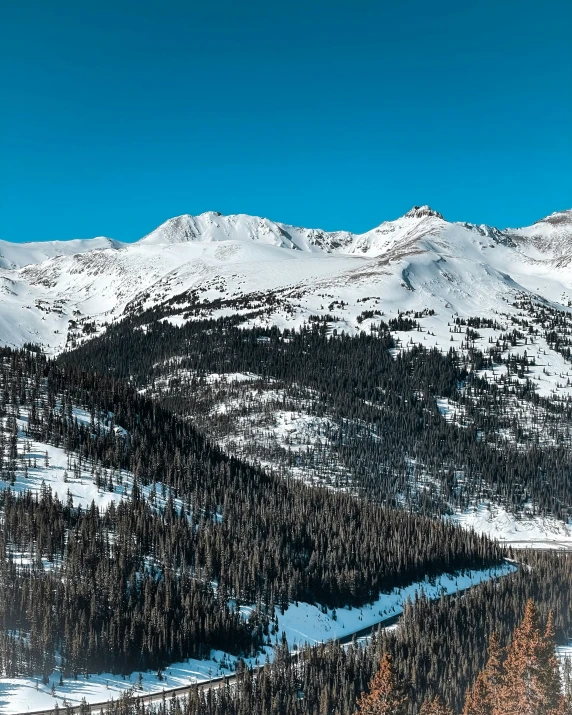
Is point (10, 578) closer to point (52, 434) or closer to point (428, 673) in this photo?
point (52, 434)

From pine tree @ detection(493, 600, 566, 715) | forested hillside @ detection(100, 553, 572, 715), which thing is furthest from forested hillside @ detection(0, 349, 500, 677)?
pine tree @ detection(493, 600, 566, 715)

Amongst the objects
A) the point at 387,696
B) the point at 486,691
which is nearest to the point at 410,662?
the point at 486,691

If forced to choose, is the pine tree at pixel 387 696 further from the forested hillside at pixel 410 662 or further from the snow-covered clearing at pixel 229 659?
the snow-covered clearing at pixel 229 659

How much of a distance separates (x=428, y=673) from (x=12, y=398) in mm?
134969

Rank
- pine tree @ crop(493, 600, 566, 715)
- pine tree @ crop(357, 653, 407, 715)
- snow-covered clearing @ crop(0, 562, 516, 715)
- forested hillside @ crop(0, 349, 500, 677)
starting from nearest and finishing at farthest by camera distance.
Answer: pine tree @ crop(357, 653, 407, 715) → pine tree @ crop(493, 600, 566, 715) → snow-covered clearing @ crop(0, 562, 516, 715) → forested hillside @ crop(0, 349, 500, 677)

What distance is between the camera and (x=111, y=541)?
461 feet

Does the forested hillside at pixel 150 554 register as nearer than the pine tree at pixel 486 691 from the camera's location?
No

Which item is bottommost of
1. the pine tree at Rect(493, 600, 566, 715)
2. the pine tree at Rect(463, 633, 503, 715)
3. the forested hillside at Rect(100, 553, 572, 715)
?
the forested hillside at Rect(100, 553, 572, 715)

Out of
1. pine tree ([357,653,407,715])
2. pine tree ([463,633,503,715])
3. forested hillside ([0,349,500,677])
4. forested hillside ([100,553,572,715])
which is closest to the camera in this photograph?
pine tree ([357,653,407,715])

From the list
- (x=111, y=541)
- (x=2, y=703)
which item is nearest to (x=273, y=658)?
(x=111, y=541)

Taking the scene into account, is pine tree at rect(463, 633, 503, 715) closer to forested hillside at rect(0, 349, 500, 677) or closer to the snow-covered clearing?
the snow-covered clearing

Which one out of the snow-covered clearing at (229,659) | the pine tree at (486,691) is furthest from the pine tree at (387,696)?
the snow-covered clearing at (229,659)

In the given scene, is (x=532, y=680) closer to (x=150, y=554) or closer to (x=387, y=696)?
(x=387, y=696)

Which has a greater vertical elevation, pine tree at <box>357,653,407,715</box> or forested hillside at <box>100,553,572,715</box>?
pine tree at <box>357,653,407,715</box>
